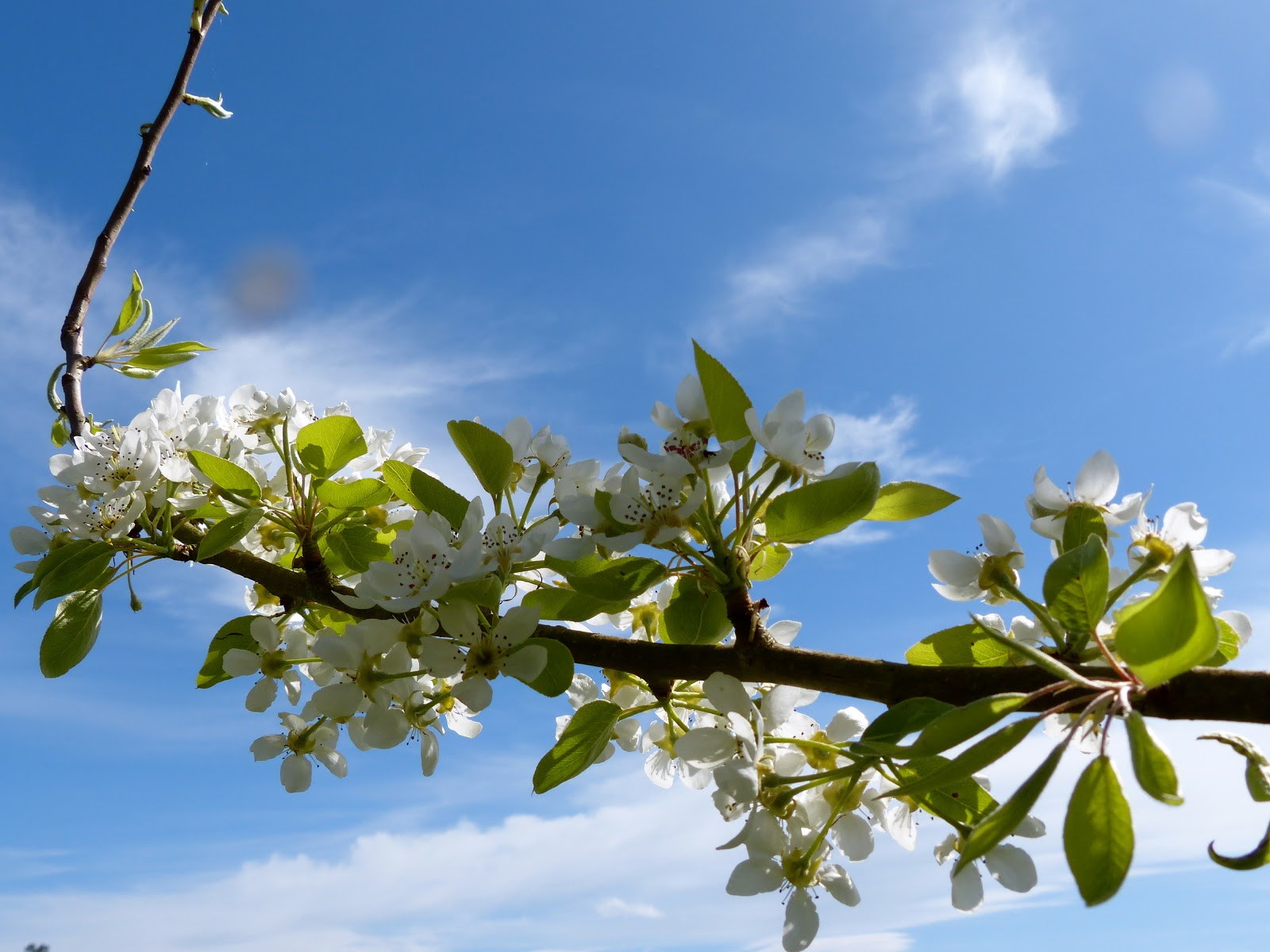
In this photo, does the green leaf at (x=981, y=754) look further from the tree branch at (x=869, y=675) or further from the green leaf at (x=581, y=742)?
the green leaf at (x=581, y=742)

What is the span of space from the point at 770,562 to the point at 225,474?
2.81 ft

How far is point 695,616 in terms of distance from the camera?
126 centimetres

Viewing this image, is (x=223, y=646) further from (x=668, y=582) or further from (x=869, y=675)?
(x=869, y=675)

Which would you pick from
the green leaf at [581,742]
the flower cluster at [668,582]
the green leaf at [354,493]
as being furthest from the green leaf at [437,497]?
the green leaf at [581,742]

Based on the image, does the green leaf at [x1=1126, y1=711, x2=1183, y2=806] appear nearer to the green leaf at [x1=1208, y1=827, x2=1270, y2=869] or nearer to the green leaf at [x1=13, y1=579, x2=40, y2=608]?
the green leaf at [x1=1208, y1=827, x2=1270, y2=869]

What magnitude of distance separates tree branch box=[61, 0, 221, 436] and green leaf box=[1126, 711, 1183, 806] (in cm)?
196

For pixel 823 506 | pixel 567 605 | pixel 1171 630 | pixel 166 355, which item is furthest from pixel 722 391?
pixel 166 355

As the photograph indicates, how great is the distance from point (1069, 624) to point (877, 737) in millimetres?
251

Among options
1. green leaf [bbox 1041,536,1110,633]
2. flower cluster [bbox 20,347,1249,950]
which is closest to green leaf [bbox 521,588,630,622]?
flower cluster [bbox 20,347,1249,950]

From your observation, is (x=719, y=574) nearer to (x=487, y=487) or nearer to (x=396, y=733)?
(x=487, y=487)

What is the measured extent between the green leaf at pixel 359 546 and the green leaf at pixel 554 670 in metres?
0.45

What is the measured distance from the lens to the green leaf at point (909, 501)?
4.10 ft

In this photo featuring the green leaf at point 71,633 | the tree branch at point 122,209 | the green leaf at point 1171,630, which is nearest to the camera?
the green leaf at point 1171,630

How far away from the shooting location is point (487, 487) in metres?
1.42
